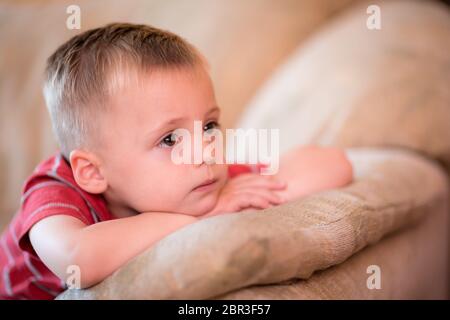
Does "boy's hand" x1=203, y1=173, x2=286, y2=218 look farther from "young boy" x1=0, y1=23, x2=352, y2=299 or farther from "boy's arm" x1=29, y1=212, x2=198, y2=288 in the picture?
"boy's arm" x1=29, y1=212, x2=198, y2=288

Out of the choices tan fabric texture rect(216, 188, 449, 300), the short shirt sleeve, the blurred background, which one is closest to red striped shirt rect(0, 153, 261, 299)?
the short shirt sleeve

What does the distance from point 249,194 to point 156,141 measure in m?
0.19

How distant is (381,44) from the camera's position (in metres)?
1.44

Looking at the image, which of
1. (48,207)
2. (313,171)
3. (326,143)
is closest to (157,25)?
(326,143)

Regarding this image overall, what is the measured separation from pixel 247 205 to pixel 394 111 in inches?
23.3

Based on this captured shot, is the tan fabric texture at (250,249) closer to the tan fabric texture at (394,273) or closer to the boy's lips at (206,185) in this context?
the tan fabric texture at (394,273)

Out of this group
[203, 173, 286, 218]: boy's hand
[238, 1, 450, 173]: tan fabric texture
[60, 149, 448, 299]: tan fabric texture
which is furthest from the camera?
[238, 1, 450, 173]: tan fabric texture

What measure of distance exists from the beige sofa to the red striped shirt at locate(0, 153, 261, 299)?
135mm

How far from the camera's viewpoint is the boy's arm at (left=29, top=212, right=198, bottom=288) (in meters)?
0.66

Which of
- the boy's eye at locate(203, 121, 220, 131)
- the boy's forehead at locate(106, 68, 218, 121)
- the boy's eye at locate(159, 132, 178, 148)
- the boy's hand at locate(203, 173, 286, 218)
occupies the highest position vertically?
the boy's forehead at locate(106, 68, 218, 121)

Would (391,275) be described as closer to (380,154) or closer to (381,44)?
(380,154)

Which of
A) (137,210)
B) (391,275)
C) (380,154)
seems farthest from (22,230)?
(380,154)

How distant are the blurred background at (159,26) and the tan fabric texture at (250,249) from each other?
0.93 m

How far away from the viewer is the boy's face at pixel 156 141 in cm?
76
